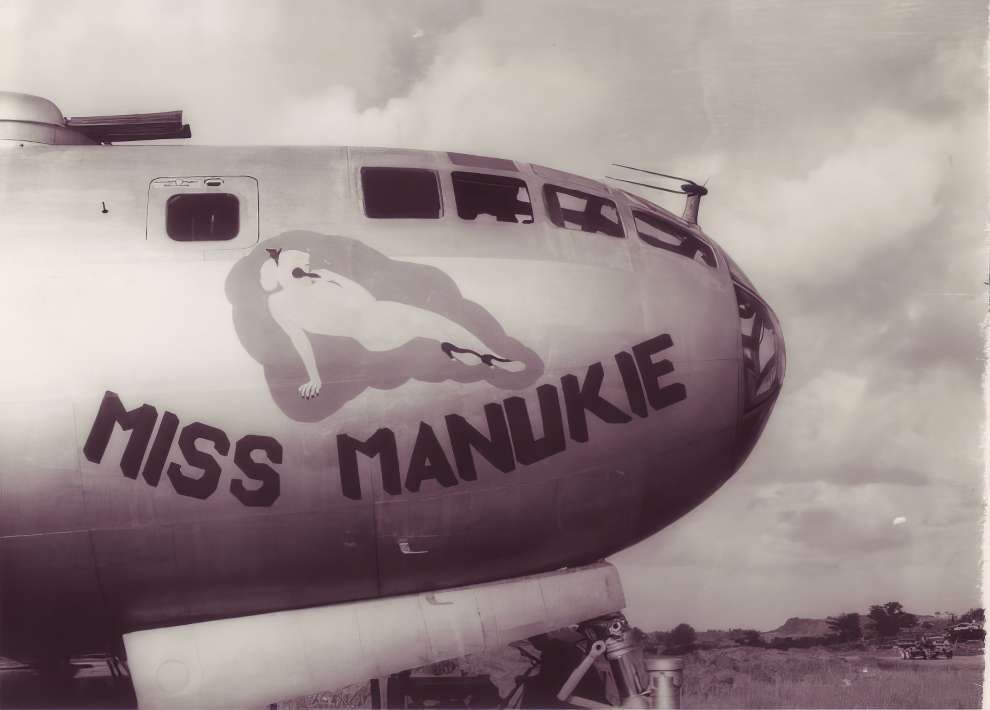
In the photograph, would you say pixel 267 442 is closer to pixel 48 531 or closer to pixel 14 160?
pixel 48 531

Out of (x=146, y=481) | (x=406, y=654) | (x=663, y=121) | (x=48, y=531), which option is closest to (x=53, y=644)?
(x=48, y=531)

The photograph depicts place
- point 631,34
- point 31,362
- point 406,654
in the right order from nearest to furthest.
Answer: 1. point 31,362
2. point 406,654
3. point 631,34

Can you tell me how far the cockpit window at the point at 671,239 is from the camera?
8953mm

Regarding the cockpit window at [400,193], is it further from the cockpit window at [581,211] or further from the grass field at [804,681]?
the grass field at [804,681]

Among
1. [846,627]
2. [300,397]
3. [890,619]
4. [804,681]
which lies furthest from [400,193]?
[846,627]

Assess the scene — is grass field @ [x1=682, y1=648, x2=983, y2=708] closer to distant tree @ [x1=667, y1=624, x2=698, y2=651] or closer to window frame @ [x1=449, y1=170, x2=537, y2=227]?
distant tree @ [x1=667, y1=624, x2=698, y2=651]

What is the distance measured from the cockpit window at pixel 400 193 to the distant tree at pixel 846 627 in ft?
56.8

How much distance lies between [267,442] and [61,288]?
2028 mm

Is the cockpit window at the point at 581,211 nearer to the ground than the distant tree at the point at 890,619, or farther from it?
farther from it

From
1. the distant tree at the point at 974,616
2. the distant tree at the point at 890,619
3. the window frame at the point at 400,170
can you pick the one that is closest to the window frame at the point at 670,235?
the window frame at the point at 400,170

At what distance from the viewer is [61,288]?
7.69 metres

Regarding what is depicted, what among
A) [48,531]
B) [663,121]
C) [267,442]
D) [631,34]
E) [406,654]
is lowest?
[406,654]

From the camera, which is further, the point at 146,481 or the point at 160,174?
the point at 160,174

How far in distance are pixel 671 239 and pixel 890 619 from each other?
29.6ft
